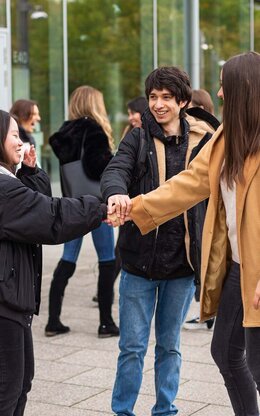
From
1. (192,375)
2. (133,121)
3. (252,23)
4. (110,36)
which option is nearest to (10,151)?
(192,375)

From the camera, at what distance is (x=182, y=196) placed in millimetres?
4211

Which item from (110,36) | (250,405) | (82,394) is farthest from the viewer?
(110,36)

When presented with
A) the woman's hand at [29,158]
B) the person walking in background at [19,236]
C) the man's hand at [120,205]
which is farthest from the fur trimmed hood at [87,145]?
the person walking in background at [19,236]

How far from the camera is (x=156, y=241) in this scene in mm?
4750

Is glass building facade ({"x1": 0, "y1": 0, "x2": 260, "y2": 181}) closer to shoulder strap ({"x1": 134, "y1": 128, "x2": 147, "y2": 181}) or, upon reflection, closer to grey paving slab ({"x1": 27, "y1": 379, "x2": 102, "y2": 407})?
grey paving slab ({"x1": 27, "y1": 379, "x2": 102, "y2": 407})

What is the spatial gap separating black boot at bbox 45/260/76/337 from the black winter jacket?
3292 millimetres

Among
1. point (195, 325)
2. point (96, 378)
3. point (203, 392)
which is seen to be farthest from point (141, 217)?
point (195, 325)

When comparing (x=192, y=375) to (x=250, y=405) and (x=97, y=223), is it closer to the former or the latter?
(x=250, y=405)

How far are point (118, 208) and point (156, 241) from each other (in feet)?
1.75

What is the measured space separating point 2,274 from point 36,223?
0.26 meters

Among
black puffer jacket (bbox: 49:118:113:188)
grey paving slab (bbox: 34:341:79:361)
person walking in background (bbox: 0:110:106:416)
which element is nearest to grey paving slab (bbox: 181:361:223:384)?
grey paving slab (bbox: 34:341:79:361)

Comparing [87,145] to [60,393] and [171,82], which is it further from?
[171,82]

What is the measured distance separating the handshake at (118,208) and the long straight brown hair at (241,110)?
0.60 m

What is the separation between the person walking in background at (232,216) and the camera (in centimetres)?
387
